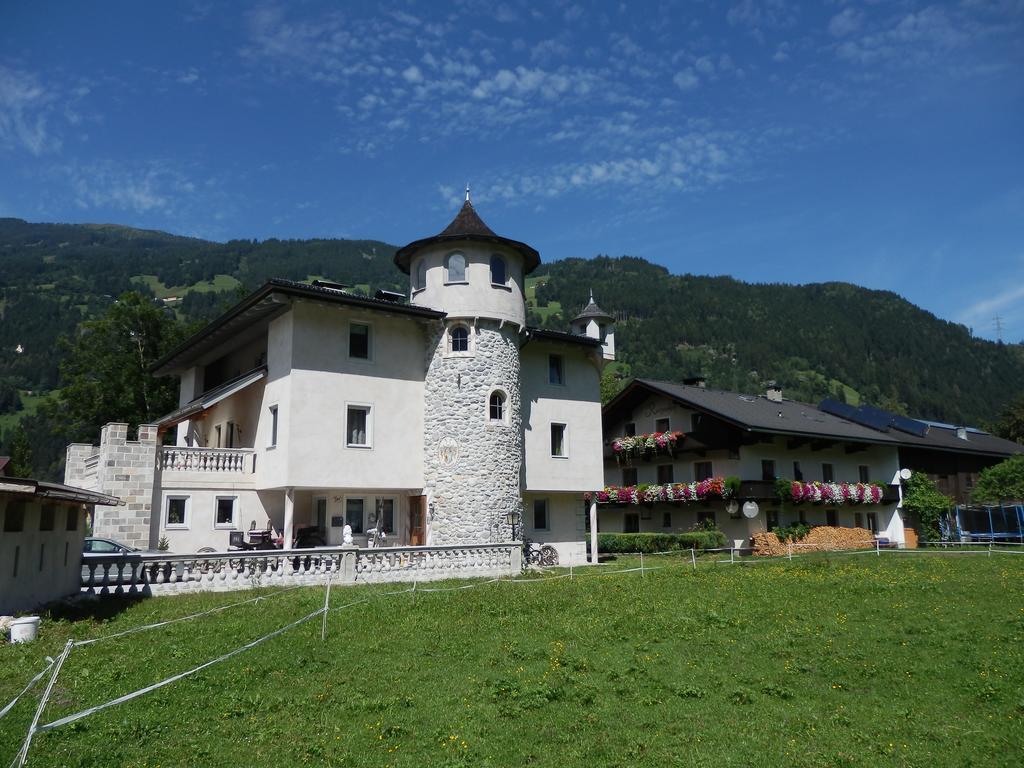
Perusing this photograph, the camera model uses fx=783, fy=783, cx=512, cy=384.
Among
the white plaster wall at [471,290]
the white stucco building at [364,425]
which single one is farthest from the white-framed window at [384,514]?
the white plaster wall at [471,290]

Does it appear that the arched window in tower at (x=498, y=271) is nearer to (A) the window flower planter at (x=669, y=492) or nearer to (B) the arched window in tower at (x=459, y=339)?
(B) the arched window in tower at (x=459, y=339)

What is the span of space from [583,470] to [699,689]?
73.5 feet

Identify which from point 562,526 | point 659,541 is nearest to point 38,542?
point 562,526

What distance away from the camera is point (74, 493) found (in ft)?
51.9

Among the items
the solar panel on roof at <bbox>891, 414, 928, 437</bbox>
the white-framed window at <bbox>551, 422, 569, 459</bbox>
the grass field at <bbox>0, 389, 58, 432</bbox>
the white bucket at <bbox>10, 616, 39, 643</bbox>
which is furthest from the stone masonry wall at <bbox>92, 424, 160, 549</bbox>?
the grass field at <bbox>0, 389, 58, 432</bbox>

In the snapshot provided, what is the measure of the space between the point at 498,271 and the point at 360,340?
5.76 metres

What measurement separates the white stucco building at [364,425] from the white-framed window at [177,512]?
0.16 feet

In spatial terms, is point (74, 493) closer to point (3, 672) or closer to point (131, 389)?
point (3, 672)

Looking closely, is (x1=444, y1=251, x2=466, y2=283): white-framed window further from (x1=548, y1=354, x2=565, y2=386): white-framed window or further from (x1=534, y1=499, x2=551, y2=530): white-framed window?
(x1=534, y1=499, x2=551, y2=530): white-framed window

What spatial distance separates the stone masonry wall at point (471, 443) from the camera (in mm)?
27297

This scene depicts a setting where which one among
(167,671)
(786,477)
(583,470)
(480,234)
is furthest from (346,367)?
(786,477)

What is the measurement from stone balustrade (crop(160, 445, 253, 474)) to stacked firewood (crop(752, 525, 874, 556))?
23811mm

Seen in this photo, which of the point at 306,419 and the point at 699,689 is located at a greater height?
the point at 306,419

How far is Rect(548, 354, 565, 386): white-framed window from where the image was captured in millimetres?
32906
